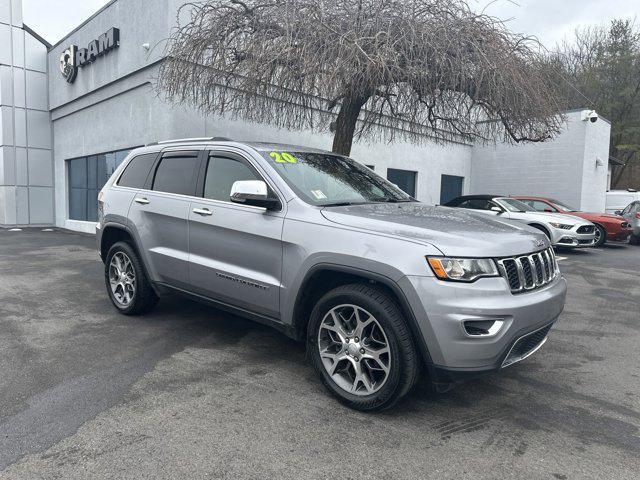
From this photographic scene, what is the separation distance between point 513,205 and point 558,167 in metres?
7.91

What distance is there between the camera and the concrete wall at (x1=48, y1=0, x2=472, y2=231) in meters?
12.0

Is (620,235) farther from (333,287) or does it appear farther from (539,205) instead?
(333,287)

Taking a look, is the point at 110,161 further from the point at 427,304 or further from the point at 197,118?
the point at 427,304

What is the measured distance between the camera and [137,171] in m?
5.31

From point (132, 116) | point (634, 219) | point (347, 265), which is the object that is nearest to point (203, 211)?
point (347, 265)

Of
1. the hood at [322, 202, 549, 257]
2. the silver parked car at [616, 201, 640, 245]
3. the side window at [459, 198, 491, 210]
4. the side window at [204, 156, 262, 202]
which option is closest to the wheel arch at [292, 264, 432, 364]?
the hood at [322, 202, 549, 257]

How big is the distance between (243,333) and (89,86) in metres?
13.6

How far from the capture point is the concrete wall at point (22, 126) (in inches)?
705

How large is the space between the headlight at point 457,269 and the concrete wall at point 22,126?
778 inches

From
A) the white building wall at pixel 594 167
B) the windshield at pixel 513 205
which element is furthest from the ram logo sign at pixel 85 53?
the white building wall at pixel 594 167

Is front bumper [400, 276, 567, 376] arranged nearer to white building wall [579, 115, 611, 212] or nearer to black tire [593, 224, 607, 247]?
black tire [593, 224, 607, 247]

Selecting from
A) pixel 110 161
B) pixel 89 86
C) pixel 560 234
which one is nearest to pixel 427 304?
pixel 560 234

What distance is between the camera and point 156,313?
18.0ft

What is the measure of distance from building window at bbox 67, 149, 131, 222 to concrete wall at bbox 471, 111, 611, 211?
1354 cm
